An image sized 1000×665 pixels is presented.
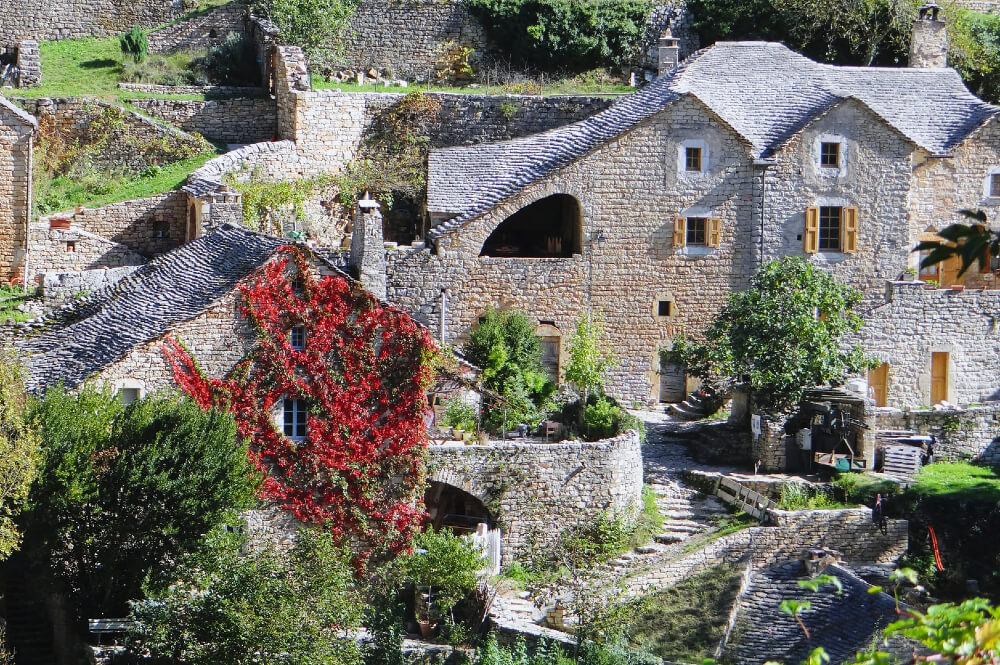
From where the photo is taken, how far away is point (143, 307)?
1411 inches

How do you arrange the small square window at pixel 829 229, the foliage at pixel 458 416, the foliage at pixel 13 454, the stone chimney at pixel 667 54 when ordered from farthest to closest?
the stone chimney at pixel 667 54 < the small square window at pixel 829 229 < the foliage at pixel 458 416 < the foliage at pixel 13 454

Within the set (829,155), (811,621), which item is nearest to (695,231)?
(829,155)

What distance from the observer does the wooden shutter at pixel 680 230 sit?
4147 cm

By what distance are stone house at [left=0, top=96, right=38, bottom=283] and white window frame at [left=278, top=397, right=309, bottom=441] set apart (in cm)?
1035

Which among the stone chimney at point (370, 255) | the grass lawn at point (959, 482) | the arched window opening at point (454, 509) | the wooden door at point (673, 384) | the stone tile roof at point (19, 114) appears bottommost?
the arched window opening at point (454, 509)

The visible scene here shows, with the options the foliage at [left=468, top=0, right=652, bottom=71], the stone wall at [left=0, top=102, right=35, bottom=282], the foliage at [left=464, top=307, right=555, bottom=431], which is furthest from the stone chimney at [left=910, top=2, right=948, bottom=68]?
the stone wall at [left=0, top=102, right=35, bottom=282]

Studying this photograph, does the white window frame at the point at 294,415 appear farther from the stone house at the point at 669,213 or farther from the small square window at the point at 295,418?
the stone house at the point at 669,213

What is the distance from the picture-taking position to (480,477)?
3453cm

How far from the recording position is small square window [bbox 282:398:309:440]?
112 feet

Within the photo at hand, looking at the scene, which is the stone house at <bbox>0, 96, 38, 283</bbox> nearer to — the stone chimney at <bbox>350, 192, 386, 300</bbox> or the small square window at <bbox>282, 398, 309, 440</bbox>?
the stone chimney at <bbox>350, 192, 386, 300</bbox>

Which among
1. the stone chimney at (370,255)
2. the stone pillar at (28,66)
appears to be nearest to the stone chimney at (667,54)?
the stone chimney at (370,255)

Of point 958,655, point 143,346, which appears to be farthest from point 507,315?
point 958,655

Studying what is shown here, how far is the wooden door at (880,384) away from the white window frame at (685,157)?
5.60m

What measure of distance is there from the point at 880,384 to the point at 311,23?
18.5 metres
